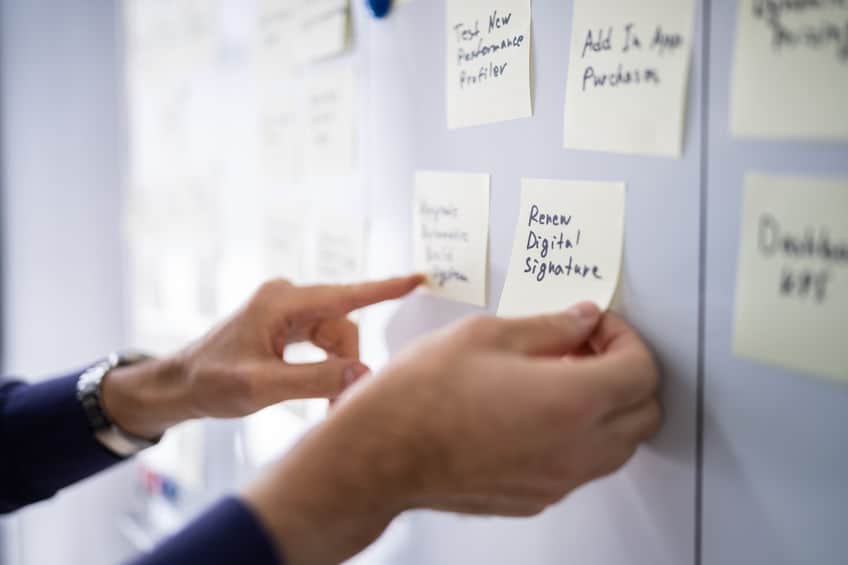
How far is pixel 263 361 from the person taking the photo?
1.75ft

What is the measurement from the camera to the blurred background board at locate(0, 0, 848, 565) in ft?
1.11

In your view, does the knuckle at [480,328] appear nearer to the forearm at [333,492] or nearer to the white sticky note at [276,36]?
the forearm at [333,492]

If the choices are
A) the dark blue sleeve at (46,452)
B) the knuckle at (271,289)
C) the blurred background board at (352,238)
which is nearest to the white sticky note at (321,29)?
the blurred background board at (352,238)

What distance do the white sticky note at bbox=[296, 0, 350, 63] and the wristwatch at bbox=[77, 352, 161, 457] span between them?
41cm

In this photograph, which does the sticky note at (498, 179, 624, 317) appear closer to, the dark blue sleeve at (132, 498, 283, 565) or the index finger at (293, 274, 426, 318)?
the index finger at (293, 274, 426, 318)

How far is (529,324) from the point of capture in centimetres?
35

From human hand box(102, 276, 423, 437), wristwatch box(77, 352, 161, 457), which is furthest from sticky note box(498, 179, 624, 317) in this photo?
wristwatch box(77, 352, 161, 457)

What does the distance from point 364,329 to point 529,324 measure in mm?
306

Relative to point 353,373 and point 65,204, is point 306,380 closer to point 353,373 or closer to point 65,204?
point 353,373

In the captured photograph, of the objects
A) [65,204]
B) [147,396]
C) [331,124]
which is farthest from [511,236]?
[65,204]

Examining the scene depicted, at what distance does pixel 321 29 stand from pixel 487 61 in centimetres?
26

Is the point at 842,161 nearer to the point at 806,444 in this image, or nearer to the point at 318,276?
the point at 806,444

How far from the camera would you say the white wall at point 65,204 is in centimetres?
114

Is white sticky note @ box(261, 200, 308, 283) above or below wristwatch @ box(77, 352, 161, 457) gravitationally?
above
